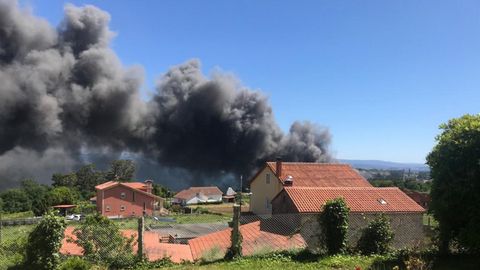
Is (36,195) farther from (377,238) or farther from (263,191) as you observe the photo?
(377,238)

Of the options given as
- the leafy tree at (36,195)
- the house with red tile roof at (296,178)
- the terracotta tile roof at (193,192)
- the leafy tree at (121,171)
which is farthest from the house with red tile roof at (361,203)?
the leafy tree at (121,171)

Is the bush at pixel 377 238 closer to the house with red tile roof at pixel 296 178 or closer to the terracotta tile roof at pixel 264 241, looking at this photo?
the terracotta tile roof at pixel 264 241

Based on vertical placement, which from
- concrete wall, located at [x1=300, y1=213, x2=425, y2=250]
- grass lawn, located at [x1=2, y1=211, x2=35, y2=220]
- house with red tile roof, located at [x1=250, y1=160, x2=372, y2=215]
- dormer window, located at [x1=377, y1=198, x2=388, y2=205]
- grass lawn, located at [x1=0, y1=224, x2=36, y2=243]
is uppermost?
house with red tile roof, located at [x1=250, y1=160, x2=372, y2=215]

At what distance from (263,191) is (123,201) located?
28.5m

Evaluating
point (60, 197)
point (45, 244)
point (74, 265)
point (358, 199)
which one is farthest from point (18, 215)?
point (74, 265)

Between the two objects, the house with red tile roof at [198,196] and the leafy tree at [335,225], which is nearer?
the leafy tree at [335,225]

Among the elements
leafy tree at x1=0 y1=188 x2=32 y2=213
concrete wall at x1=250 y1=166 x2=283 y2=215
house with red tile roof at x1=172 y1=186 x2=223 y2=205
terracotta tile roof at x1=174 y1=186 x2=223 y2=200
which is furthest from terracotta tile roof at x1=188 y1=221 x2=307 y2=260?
terracotta tile roof at x1=174 y1=186 x2=223 y2=200

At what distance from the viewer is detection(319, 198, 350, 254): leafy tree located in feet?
27.5

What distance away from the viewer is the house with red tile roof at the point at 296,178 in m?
25.5

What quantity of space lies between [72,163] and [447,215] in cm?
8943

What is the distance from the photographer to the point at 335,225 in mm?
8414

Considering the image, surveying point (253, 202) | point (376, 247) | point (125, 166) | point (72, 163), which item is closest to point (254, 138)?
point (125, 166)

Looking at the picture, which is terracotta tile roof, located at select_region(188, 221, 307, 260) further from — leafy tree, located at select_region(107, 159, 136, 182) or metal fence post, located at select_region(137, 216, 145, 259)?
leafy tree, located at select_region(107, 159, 136, 182)

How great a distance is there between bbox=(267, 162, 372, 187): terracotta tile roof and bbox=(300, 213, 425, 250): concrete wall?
8.31 metres
